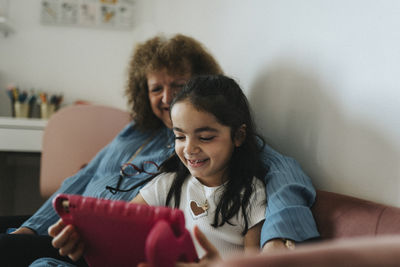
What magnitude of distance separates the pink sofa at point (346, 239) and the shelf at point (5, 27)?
2096 mm

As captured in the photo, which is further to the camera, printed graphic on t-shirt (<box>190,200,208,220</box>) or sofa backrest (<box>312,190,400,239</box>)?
printed graphic on t-shirt (<box>190,200,208,220</box>)

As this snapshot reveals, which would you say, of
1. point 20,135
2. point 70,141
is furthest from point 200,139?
point 20,135

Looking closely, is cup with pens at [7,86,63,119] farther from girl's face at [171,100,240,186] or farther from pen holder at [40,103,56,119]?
girl's face at [171,100,240,186]

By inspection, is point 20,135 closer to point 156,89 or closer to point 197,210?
point 156,89

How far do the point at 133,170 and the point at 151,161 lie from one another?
0.08 m

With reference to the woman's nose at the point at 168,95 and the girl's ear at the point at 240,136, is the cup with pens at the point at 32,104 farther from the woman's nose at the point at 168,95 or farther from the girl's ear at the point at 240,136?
the girl's ear at the point at 240,136

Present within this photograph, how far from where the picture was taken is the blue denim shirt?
0.79 metres

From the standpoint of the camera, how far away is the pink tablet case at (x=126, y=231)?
20.8 inches

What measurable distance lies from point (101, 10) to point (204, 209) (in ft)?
6.27

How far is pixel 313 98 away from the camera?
101cm

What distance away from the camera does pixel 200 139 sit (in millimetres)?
894

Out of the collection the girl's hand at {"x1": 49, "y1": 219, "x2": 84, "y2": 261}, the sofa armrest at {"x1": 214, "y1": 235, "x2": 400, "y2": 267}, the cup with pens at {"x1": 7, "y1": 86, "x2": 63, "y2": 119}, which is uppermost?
the sofa armrest at {"x1": 214, "y1": 235, "x2": 400, "y2": 267}

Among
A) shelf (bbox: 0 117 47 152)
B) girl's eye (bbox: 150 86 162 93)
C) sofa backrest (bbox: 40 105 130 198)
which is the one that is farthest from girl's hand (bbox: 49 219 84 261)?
shelf (bbox: 0 117 47 152)

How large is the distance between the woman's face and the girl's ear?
37 centimetres
